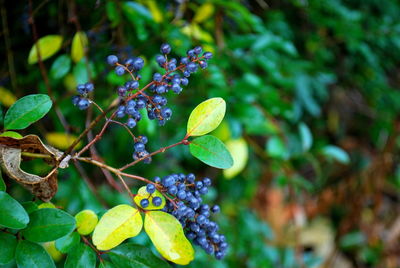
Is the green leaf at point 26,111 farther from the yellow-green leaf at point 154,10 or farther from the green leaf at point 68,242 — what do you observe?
the yellow-green leaf at point 154,10

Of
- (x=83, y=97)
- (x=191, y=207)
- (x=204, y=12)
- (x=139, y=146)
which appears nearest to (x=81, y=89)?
(x=83, y=97)

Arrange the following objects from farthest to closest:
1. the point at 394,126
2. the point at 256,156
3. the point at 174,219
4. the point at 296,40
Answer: the point at 394,126 < the point at 296,40 < the point at 256,156 < the point at 174,219

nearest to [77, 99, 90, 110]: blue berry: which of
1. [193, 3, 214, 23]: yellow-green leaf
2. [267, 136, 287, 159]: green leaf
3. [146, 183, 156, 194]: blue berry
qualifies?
[146, 183, 156, 194]: blue berry

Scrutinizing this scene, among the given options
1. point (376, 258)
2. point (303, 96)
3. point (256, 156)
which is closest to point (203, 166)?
point (256, 156)

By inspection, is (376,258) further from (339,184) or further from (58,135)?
(58,135)

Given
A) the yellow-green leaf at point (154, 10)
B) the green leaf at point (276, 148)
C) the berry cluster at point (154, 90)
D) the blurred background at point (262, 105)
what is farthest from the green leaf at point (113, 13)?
the green leaf at point (276, 148)

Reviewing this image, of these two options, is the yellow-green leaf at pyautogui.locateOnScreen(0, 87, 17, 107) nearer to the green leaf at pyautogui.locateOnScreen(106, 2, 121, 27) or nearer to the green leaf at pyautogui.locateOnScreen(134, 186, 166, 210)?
the green leaf at pyautogui.locateOnScreen(106, 2, 121, 27)
